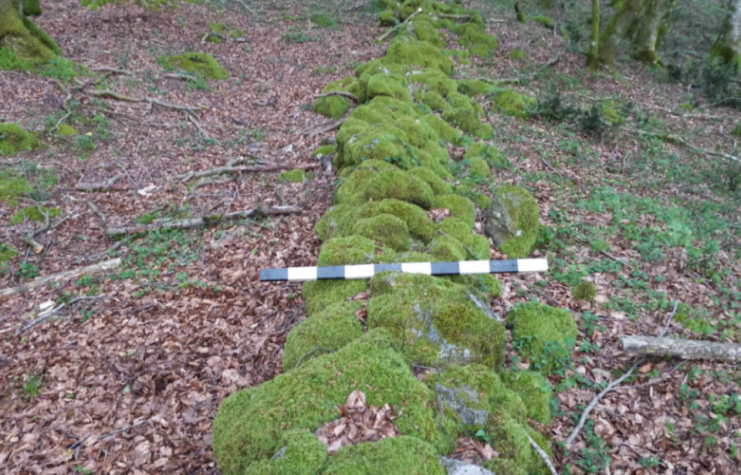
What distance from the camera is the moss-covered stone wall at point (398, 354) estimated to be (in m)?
2.52

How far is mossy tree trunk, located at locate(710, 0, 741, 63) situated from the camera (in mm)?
12146

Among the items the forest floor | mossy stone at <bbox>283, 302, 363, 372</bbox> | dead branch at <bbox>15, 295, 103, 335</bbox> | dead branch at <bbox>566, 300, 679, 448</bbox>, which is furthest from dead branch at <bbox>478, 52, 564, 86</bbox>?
dead branch at <bbox>15, 295, 103, 335</bbox>

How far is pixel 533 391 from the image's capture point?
3404mm

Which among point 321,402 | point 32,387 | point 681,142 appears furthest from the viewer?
point 681,142

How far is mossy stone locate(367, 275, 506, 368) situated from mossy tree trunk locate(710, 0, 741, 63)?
14.3 m

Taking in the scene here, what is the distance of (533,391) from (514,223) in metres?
2.60

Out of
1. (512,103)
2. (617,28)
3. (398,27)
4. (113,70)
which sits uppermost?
(617,28)

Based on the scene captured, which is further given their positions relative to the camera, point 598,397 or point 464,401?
point 598,397

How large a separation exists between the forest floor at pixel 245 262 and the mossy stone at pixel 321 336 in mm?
692

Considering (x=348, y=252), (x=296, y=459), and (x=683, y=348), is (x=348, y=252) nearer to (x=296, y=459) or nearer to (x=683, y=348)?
(x=296, y=459)

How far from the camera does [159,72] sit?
11.2 m

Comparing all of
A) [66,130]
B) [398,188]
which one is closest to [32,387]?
[398,188]

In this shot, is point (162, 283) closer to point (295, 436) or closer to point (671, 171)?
point (295, 436)

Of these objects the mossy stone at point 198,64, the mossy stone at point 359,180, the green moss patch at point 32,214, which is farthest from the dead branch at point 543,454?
the mossy stone at point 198,64
